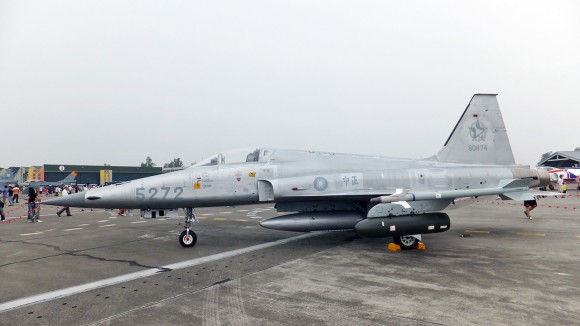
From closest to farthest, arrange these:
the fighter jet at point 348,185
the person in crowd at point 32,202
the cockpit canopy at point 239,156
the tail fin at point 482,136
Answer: the fighter jet at point 348,185 < the cockpit canopy at point 239,156 < the tail fin at point 482,136 < the person in crowd at point 32,202

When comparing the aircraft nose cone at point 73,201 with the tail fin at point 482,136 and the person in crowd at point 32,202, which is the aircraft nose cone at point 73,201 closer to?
the person in crowd at point 32,202

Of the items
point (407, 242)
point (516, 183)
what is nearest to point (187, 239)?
point (407, 242)

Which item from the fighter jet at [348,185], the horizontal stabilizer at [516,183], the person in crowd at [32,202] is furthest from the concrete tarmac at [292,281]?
the person in crowd at [32,202]

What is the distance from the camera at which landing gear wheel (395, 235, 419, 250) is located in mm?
8641

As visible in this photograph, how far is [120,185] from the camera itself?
363 inches

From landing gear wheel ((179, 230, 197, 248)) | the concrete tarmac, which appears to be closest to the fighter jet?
landing gear wheel ((179, 230, 197, 248))

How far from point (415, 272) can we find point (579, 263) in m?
3.75

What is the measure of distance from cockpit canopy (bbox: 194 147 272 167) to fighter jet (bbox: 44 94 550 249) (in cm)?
3

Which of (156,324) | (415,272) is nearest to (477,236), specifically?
(415,272)

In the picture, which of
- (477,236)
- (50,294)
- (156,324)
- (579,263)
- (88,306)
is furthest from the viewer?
(477,236)

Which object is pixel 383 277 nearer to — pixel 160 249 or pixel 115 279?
pixel 115 279

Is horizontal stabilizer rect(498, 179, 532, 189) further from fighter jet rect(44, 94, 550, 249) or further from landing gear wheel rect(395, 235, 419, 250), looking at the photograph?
landing gear wheel rect(395, 235, 419, 250)

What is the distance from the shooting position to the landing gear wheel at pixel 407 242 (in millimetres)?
8641

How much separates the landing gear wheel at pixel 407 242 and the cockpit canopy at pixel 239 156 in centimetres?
437
